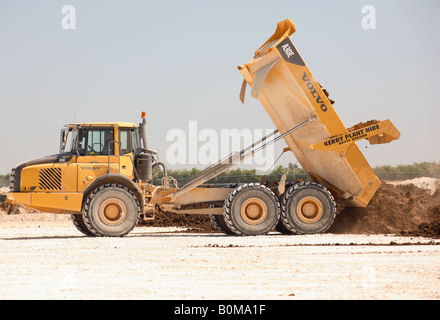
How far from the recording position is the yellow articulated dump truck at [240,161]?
17281mm

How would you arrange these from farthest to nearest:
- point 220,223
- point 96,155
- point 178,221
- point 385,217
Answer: point 178,221 < point 385,217 < point 220,223 < point 96,155

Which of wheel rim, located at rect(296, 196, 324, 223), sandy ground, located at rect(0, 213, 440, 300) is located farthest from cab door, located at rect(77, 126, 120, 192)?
wheel rim, located at rect(296, 196, 324, 223)

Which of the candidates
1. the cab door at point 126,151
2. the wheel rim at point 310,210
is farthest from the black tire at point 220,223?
the cab door at point 126,151

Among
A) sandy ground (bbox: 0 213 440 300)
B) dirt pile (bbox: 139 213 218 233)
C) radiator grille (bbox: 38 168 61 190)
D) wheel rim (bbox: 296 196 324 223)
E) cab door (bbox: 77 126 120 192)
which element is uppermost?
cab door (bbox: 77 126 120 192)

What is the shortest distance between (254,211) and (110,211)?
364cm

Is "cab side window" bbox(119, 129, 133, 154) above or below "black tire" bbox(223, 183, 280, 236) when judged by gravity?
above

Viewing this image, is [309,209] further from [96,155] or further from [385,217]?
[96,155]

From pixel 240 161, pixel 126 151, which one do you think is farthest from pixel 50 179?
pixel 240 161

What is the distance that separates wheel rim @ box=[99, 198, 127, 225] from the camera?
56.9 feet

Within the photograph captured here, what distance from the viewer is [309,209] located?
18.2 m

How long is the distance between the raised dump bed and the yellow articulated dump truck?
0.08ft

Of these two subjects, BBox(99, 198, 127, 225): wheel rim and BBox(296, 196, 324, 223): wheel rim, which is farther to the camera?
BBox(296, 196, 324, 223): wheel rim

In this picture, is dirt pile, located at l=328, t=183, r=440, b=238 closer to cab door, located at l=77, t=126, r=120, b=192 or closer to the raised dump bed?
the raised dump bed
